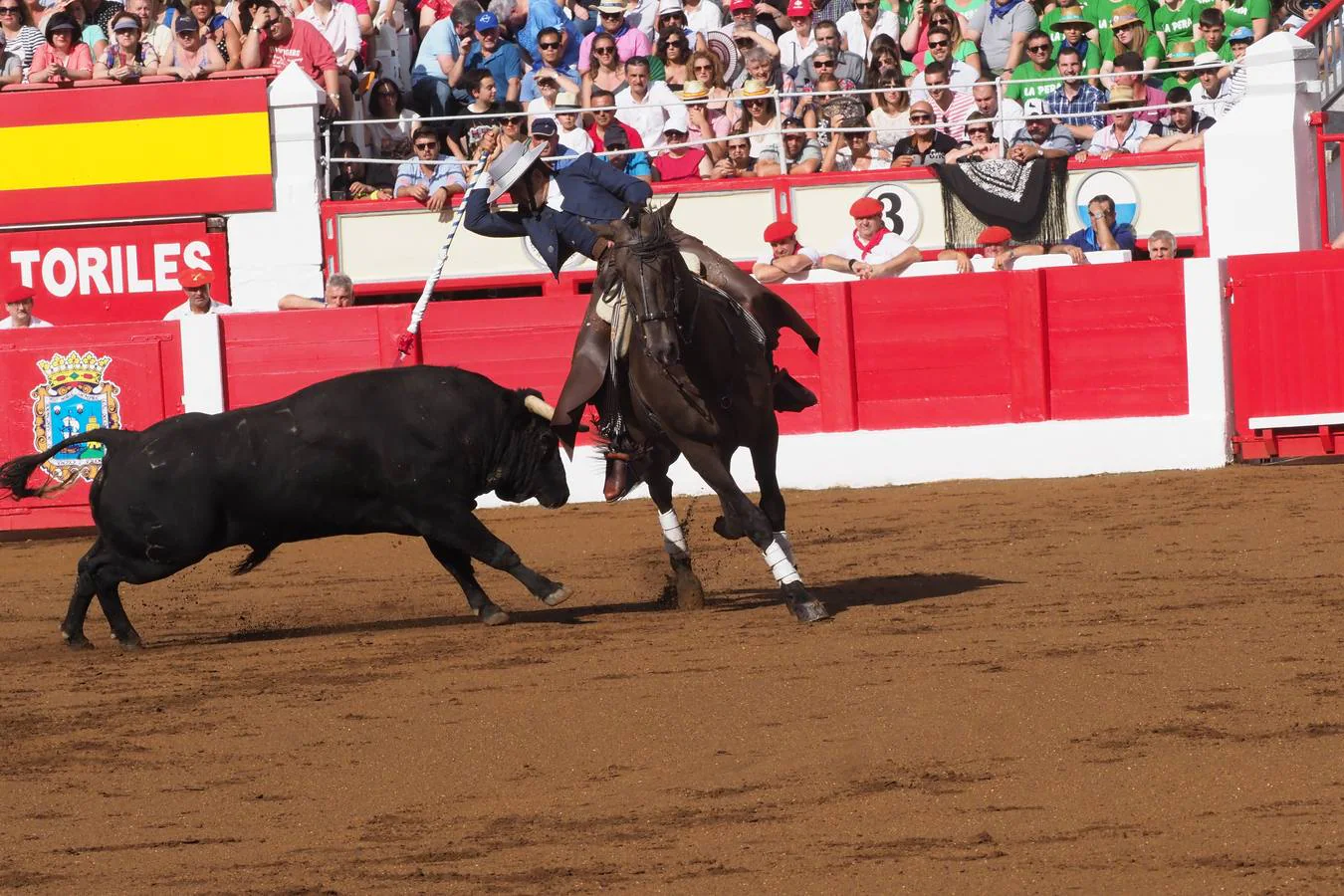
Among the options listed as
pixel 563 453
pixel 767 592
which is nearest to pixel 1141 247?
pixel 563 453

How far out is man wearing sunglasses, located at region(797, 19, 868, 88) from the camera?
52.3ft

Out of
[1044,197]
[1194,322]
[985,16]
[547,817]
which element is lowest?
[547,817]

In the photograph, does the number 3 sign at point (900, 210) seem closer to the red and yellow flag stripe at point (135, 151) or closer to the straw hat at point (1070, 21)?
the straw hat at point (1070, 21)

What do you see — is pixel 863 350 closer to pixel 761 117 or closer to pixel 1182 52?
pixel 761 117

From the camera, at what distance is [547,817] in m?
5.03

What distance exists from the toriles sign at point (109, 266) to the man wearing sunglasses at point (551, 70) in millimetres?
2891

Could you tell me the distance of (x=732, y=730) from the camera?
5.95 metres

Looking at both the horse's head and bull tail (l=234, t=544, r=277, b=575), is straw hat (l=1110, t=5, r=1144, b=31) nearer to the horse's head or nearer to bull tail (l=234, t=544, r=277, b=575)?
the horse's head

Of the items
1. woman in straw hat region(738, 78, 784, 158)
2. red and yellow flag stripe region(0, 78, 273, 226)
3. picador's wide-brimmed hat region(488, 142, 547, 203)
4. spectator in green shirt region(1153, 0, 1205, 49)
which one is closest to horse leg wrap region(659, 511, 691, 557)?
picador's wide-brimmed hat region(488, 142, 547, 203)

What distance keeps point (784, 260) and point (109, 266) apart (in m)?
6.35

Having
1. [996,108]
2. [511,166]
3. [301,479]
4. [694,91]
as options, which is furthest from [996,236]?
[301,479]

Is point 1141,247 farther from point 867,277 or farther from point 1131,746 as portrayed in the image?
point 1131,746

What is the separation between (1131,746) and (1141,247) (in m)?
11.0

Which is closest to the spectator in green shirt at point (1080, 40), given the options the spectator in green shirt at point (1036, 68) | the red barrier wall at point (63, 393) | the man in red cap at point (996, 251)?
the spectator in green shirt at point (1036, 68)
